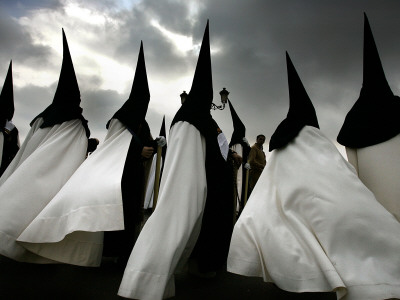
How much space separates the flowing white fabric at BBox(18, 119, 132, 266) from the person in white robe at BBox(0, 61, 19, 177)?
346 centimetres

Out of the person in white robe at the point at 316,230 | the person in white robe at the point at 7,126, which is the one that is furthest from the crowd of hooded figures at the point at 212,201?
the person in white robe at the point at 7,126

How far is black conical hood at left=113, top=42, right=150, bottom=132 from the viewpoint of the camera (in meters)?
3.56

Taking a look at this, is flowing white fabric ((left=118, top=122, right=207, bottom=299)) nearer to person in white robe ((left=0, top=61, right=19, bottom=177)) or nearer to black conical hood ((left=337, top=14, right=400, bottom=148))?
black conical hood ((left=337, top=14, right=400, bottom=148))

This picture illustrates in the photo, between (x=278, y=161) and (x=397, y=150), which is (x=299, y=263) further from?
(x=397, y=150)

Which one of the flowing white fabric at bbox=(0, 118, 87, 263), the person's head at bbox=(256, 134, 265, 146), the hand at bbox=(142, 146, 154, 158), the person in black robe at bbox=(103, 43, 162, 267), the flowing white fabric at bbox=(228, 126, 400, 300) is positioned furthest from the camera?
the person's head at bbox=(256, 134, 265, 146)

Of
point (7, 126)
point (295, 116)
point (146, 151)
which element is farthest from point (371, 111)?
point (7, 126)

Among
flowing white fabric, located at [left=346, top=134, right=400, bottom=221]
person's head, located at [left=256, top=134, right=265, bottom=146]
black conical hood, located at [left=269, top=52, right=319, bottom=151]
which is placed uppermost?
person's head, located at [left=256, top=134, right=265, bottom=146]

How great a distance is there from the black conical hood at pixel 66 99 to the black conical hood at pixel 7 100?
1.80 metres

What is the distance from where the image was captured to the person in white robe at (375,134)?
2.56 meters

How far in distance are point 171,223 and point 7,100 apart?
508 cm

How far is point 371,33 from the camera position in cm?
331

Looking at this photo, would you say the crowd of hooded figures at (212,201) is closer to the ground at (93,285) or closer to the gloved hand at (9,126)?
the ground at (93,285)

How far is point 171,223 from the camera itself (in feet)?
7.53

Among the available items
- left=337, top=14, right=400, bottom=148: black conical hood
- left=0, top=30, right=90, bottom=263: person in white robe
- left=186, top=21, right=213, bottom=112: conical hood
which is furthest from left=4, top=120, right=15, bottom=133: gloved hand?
left=337, top=14, right=400, bottom=148: black conical hood
